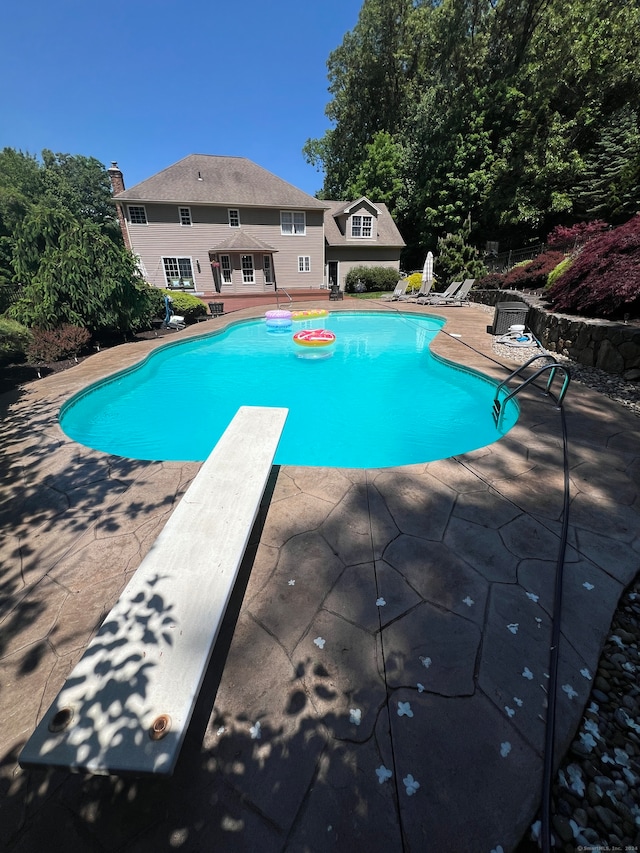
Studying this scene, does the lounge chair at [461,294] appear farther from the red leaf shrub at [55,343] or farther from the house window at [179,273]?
the house window at [179,273]

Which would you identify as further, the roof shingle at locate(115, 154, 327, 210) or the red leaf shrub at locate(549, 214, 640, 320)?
the roof shingle at locate(115, 154, 327, 210)

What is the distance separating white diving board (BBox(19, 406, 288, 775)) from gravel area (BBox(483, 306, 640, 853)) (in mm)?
1596

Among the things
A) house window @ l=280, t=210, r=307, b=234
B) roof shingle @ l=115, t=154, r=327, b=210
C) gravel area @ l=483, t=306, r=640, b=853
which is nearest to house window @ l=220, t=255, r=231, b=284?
roof shingle @ l=115, t=154, r=327, b=210

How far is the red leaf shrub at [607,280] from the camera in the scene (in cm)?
688

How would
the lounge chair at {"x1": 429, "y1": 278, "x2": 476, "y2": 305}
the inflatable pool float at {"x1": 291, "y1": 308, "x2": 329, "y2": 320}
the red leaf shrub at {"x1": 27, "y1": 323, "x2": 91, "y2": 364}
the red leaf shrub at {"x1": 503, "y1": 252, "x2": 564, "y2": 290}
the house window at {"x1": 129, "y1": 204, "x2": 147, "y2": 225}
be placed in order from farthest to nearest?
the house window at {"x1": 129, "y1": 204, "x2": 147, "y2": 225} → the lounge chair at {"x1": 429, "y1": 278, "x2": 476, "y2": 305} → the inflatable pool float at {"x1": 291, "y1": 308, "x2": 329, "y2": 320} → the red leaf shrub at {"x1": 503, "y1": 252, "x2": 564, "y2": 290} → the red leaf shrub at {"x1": 27, "y1": 323, "x2": 91, "y2": 364}

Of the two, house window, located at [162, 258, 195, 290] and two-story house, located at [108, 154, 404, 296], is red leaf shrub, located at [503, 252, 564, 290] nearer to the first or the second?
two-story house, located at [108, 154, 404, 296]

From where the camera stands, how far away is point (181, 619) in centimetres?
197

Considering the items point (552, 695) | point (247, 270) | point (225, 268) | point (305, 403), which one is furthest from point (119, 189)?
point (552, 695)

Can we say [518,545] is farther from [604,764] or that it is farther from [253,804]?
[253,804]

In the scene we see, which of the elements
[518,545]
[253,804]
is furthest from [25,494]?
[518,545]

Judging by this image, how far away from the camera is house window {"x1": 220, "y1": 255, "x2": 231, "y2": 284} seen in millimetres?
22078

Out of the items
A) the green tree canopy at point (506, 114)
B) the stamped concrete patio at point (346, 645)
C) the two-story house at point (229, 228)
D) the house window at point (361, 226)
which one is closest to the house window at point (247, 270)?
the two-story house at point (229, 228)

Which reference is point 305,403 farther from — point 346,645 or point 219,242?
point 219,242

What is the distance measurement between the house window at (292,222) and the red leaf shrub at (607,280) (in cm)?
1865
